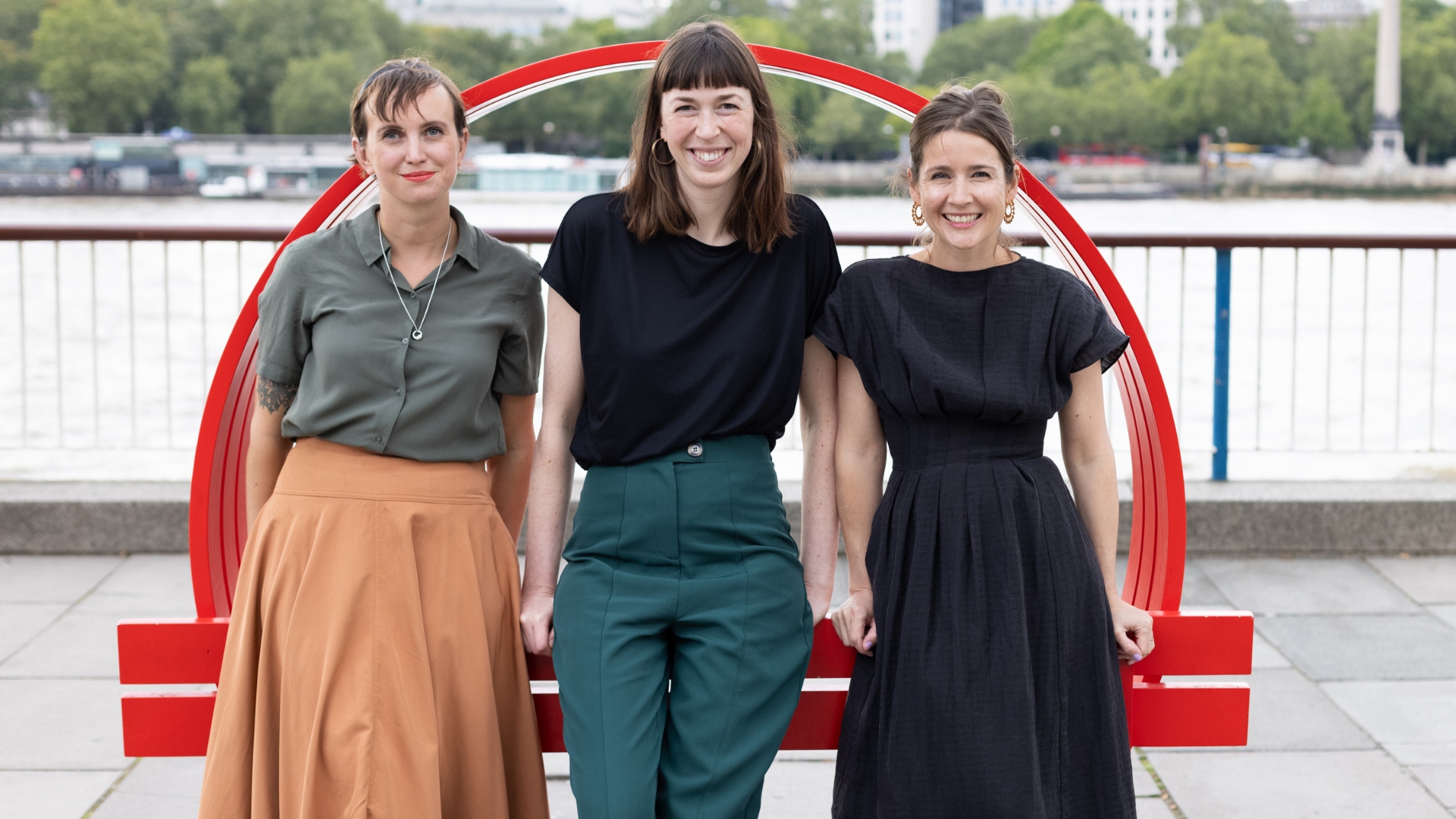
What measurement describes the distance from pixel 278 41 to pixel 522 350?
97.9 m

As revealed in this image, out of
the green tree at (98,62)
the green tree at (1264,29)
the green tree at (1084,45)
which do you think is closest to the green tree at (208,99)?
the green tree at (98,62)

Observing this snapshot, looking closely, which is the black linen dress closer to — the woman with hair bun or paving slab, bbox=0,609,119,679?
the woman with hair bun

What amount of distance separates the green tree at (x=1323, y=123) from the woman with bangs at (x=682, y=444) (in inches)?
3726

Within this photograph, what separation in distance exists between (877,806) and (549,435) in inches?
36.9

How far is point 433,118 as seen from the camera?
2.46 meters

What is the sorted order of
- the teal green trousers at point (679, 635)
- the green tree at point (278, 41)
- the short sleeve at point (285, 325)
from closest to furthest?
the teal green trousers at point (679, 635), the short sleeve at point (285, 325), the green tree at point (278, 41)

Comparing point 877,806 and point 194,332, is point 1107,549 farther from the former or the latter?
point 194,332

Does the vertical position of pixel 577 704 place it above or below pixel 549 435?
below

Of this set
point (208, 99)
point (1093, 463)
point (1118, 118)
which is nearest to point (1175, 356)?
point (1093, 463)

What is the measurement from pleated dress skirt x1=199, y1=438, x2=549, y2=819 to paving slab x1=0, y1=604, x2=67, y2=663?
2.35 meters

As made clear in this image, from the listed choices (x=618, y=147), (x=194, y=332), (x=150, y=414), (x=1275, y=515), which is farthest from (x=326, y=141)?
(x=1275, y=515)

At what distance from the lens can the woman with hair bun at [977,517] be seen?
241cm

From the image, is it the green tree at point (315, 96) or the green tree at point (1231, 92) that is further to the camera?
the green tree at point (1231, 92)

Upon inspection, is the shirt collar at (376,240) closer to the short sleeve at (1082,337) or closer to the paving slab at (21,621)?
the short sleeve at (1082,337)
